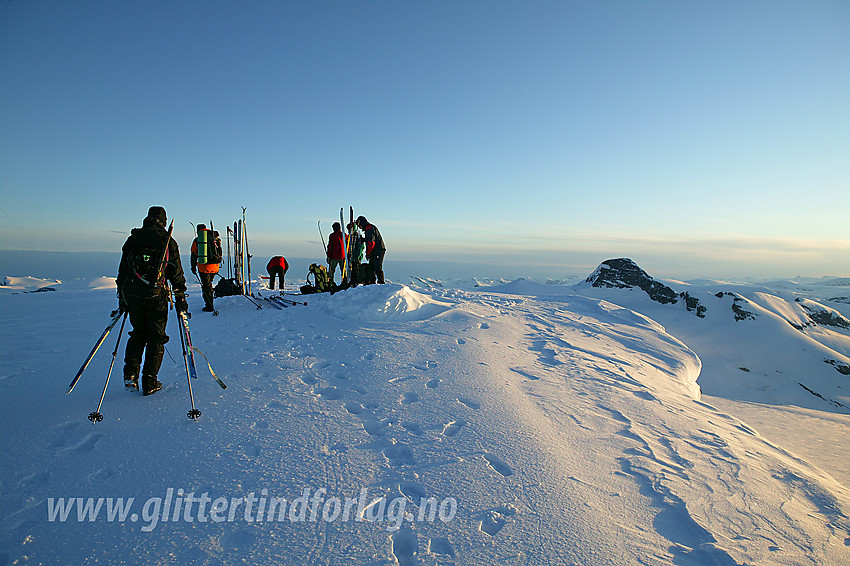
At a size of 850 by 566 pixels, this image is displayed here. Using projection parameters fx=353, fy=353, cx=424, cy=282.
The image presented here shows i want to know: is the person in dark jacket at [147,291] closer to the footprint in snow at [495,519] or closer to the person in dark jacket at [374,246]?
the footprint in snow at [495,519]

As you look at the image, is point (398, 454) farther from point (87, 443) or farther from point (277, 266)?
point (277, 266)

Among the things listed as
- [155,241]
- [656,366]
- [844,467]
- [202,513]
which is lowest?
[844,467]

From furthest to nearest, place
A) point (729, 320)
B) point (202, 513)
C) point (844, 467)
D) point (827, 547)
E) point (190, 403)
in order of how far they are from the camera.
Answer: point (729, 320)
point (844, 467)
point (190, 403)
point (827, 547)
point (202, 513)

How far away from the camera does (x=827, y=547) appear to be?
102 inches

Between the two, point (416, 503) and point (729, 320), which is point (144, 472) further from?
point (729, 320)

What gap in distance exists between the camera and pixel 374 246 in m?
10.8

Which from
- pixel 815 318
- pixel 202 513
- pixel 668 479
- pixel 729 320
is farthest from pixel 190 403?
pixel 815 318

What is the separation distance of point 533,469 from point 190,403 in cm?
363

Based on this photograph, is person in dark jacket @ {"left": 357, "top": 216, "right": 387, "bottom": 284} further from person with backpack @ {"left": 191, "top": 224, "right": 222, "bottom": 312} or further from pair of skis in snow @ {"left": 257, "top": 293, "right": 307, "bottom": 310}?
person with backpack @ {"left": 191, "top": 224, "right": 222, "bottom": 312}

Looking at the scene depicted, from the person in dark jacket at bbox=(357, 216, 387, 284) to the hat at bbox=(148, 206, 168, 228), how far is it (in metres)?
6.27

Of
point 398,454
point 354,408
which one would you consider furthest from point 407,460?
point 354,408

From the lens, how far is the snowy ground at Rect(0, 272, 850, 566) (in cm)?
225

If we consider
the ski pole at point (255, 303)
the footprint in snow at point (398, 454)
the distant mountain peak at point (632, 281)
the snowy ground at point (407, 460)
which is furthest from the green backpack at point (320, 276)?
the distant mountain peak at point (632, 281)

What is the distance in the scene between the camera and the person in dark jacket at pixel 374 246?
10.4 metres
